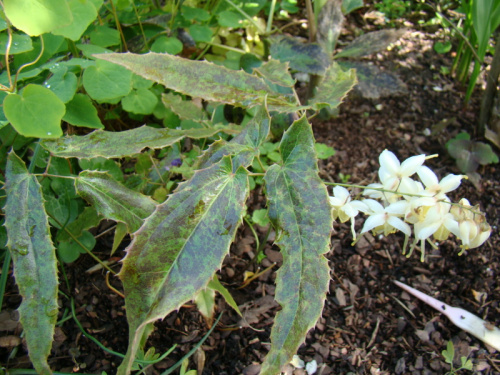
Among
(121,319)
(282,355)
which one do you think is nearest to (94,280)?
(121,319)

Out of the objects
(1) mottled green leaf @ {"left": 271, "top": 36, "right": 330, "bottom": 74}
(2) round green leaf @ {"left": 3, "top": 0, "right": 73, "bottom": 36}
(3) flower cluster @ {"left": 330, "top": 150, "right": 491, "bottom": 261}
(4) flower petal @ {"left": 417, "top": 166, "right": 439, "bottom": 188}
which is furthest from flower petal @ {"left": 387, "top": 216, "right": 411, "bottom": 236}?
(2) round green leaf @ {"left": 3, "top": 0, "right": 73, "bottom": 36}

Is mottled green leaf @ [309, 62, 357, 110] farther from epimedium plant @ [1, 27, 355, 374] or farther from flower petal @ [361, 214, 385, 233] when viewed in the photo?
flower petal @ [361, 214, 385, 233]

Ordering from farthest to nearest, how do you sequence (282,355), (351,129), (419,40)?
(419,40)
(351,129)
(282,355)

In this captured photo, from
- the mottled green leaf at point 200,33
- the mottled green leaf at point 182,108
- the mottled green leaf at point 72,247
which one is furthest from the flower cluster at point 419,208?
the mottled green leaf at point 200,33

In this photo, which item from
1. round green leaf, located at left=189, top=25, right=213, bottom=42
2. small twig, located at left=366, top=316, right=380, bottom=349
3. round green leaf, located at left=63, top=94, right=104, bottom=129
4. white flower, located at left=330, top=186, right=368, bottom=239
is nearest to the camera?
white flower, located at left=330, top=186, right=368, bottom=239

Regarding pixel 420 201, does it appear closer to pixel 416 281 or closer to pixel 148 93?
pixel 416 281

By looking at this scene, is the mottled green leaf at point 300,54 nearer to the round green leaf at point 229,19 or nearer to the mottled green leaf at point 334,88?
the round green leaf at point 229,19

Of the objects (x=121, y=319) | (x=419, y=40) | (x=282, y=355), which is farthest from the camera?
(x=419, y=40)
